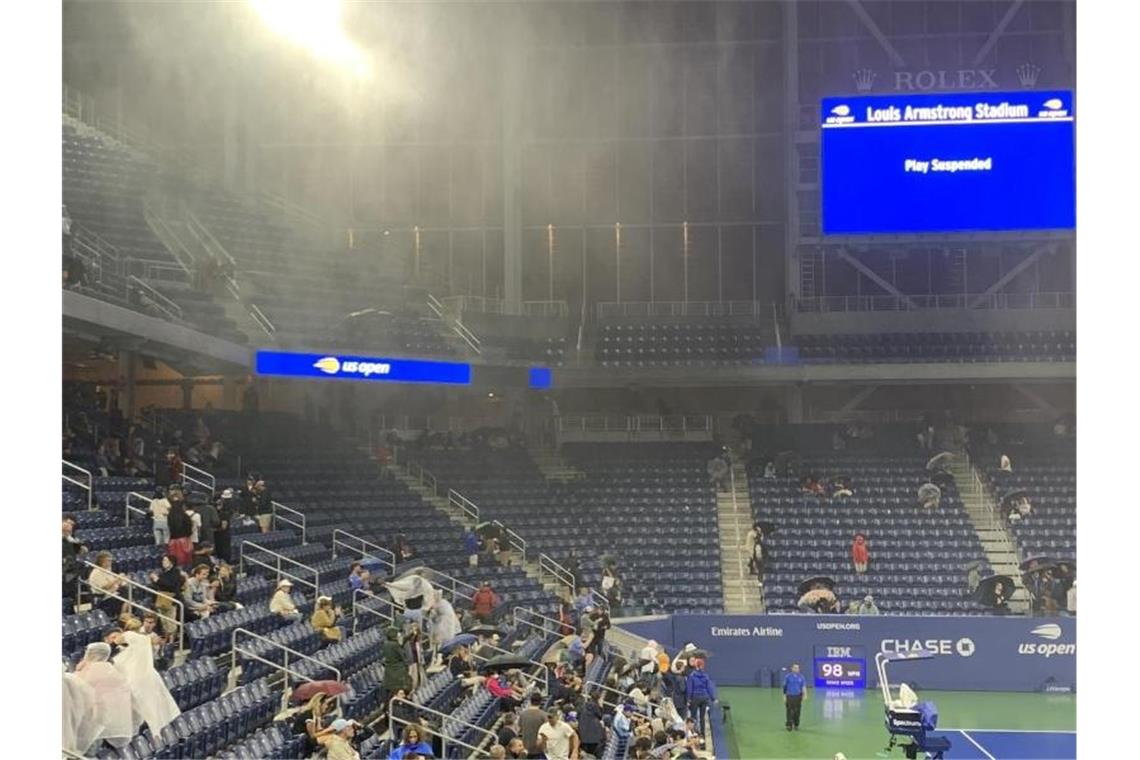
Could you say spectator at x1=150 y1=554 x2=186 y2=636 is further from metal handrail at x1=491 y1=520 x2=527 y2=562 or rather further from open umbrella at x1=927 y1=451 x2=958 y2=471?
open umbrella at x1=927 y1=451 x2=958 y2=471

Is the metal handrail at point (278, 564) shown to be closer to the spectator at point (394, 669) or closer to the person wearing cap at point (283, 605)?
the person wearing cap at point (283, 605)

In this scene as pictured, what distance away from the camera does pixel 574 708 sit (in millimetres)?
7789

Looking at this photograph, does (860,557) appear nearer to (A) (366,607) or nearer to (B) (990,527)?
(B) (990,527)

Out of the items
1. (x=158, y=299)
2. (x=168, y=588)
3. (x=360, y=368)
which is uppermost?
(x=158, y=299)

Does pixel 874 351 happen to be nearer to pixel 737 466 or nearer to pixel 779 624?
pixel 737 466

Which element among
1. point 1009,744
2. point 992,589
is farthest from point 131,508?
point 992,589

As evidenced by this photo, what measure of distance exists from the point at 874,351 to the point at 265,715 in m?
8.39

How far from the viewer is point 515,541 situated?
1201 cm

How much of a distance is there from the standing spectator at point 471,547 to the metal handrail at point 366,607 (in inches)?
66.9

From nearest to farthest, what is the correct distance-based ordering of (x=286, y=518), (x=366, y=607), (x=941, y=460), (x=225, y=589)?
(x=225, y=589)
(x=366, y=607)
(x=286, y=518)
(x=941, y=460)

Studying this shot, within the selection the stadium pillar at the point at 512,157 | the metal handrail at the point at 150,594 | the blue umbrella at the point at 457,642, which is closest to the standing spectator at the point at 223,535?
the metal handrail at the point at 150,594

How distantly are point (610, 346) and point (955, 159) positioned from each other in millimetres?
3478
